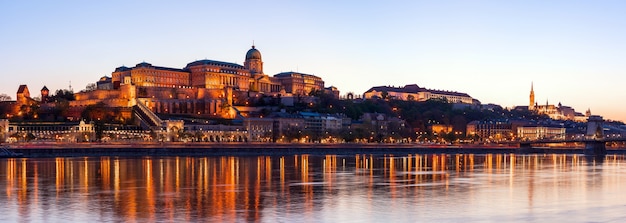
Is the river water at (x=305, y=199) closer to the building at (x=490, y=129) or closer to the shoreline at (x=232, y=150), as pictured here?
the shoreline at (x=232, y=150)

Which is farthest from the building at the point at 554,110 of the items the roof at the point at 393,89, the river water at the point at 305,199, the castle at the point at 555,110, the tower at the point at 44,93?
the river water at the point at 305,199

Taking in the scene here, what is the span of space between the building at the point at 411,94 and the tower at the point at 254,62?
73.5 feet

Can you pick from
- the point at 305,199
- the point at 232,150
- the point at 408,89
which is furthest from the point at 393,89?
the point at 305,199

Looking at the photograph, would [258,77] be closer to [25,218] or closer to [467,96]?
[467,96]

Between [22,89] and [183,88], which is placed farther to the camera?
[183,88]

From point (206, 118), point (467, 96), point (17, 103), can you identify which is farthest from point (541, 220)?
point (467, 96)

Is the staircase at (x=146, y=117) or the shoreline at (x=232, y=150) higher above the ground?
the staircase at (x=146, y=117)

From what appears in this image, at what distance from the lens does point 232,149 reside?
65562 millimetres

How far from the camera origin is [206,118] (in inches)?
3848

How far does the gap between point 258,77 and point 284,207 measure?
103367mm

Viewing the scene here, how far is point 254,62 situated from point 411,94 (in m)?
35.9

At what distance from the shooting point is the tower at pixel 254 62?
129m

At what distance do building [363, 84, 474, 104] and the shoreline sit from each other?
53.8m

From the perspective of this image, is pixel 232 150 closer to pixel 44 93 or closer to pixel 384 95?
pixel 44 93
